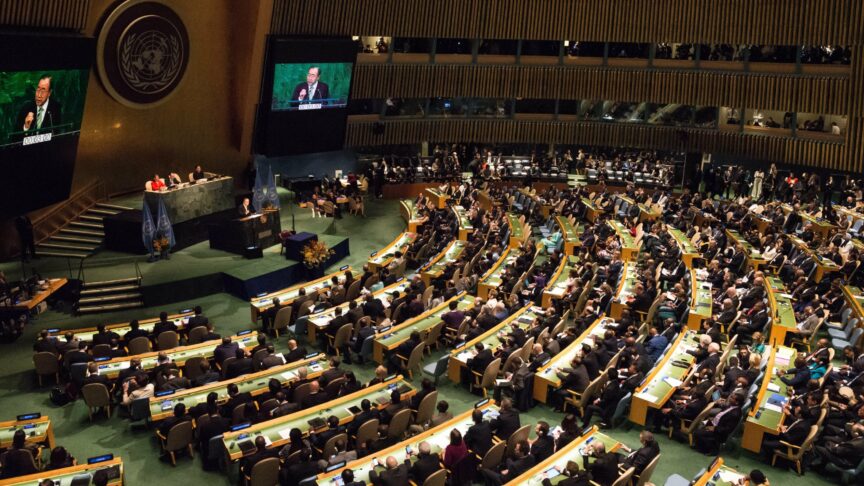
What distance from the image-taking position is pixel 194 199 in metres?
20.5

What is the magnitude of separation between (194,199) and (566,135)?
17.2 meters

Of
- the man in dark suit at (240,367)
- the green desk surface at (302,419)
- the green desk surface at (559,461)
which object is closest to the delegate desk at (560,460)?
the green desk surface at (559,461)

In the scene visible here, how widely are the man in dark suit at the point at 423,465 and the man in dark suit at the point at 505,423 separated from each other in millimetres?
1358

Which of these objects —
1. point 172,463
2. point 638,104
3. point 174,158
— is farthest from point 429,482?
point 638,104

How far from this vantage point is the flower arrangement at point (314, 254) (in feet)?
62.5

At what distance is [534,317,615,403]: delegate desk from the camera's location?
12.3 metres

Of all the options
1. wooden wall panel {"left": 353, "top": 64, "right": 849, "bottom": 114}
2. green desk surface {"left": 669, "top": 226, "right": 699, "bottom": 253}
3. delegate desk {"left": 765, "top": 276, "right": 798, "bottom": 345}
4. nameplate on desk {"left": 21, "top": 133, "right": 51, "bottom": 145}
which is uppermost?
wooden wall panel {"left": 353, "top": 64, "right": 849, "bottom": 114}

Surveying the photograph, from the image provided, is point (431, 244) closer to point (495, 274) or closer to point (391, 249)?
point (391, 249)

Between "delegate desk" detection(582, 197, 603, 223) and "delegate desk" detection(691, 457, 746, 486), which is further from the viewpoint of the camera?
"delegate desk" detection(582, 197, 603, 223)

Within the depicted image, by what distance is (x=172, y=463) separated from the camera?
1071 cm

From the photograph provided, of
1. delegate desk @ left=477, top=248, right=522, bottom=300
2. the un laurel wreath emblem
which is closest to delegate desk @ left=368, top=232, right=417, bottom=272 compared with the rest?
delegate desk @ left=477, top=248, right=522, bottom=300

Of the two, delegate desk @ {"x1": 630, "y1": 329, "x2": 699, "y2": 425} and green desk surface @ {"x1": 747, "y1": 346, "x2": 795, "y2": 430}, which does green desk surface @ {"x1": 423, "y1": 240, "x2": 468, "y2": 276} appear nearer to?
delegate desk @ {"x1": 630, "y1": 329, "x2": 699, "y2": 425}

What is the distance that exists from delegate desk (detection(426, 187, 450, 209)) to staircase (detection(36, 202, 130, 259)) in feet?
36.2

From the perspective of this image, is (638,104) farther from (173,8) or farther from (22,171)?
(22,171)
